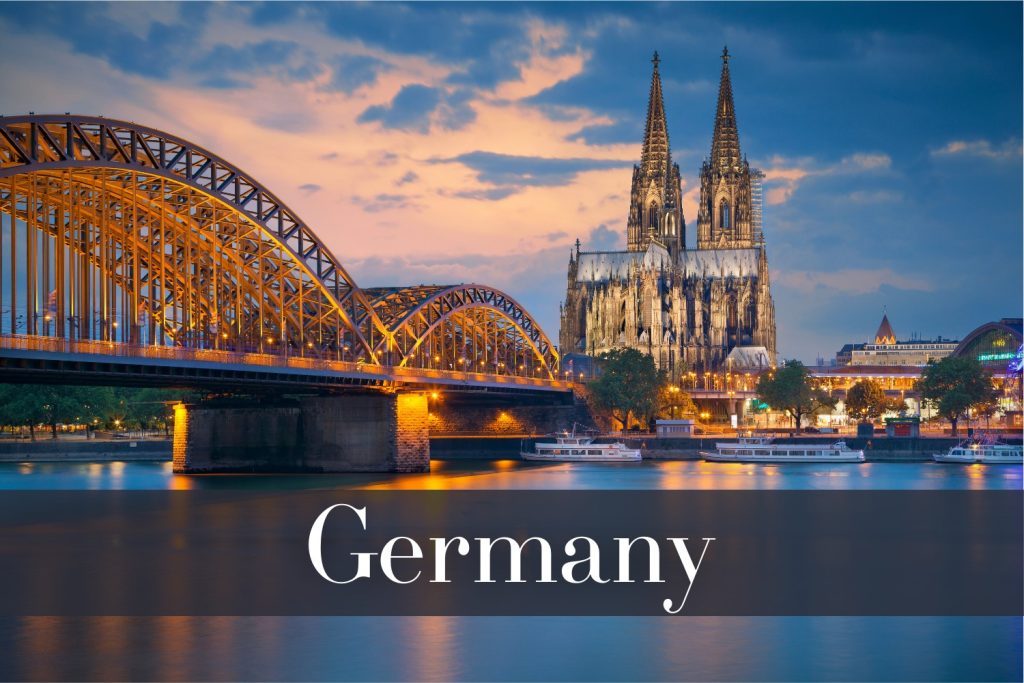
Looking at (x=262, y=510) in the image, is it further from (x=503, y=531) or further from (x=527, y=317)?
(x=527, y=317)

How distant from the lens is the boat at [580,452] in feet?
370

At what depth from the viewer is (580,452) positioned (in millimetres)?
117312

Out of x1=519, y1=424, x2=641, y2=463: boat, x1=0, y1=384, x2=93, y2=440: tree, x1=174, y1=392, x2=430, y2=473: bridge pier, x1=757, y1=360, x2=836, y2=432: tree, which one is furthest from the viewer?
x1=757, y1=360, x2=836, y2=432: tree

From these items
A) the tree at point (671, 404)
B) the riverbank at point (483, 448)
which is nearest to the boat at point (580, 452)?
the riverbank at point (483, 448)

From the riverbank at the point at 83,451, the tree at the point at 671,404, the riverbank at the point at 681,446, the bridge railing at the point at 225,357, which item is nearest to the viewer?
the bridge railing at the point at 225,357

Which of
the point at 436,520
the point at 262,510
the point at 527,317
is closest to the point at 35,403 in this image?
the point at 527,317

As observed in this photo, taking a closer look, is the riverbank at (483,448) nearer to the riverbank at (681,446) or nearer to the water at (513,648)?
the riverbank at (681,446)

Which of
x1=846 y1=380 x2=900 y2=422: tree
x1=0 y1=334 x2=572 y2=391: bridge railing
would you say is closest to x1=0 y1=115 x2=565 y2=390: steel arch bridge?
x1=0 y1=334 x2=572 y2=391: bridge railing

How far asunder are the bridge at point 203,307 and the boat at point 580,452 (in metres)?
8.75

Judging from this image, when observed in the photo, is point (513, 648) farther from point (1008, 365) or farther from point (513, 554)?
point (1008, 365)

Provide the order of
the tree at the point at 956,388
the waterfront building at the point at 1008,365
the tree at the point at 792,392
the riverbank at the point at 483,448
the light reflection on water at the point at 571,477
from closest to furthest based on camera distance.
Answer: the light reflection on water at the point at 571,477 → the riverbank at the point at 483,448 → the tree at the point at 956,388 → the tree at the point at 792,392 → the waterfront building at the point at 1008,365

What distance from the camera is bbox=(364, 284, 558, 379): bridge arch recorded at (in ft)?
337

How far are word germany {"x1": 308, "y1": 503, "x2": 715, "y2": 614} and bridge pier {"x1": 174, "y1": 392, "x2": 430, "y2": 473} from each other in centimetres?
3744

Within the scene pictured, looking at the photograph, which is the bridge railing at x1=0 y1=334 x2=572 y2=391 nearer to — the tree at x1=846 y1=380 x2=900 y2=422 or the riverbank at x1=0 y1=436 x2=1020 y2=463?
the riverbank at x1=0 y1=436 x2=1020 y2=463
